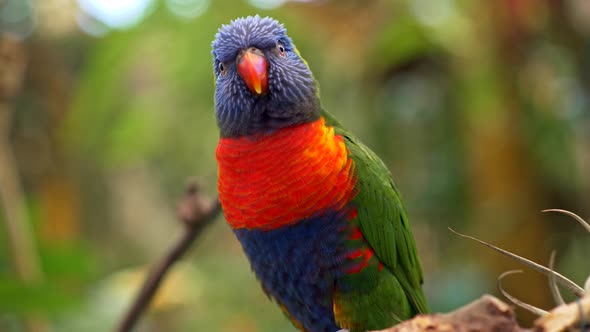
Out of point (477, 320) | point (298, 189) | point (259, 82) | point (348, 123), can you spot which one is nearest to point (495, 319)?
point (477, 320)

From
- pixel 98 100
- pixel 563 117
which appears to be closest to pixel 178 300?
pixel 98 100

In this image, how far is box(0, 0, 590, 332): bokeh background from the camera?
3.84 meters

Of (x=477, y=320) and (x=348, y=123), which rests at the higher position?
(x=477, y=320)

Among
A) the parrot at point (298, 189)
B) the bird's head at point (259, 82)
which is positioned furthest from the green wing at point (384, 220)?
the bird's head at point (259, 82)

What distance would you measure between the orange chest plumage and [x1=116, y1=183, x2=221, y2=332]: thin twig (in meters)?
0.26

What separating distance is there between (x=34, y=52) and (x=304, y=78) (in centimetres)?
347

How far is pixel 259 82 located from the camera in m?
1.67

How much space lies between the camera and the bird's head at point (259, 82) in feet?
5.54

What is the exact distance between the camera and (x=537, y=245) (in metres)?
3.82

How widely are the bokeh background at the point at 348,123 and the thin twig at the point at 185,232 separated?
1.19 metres

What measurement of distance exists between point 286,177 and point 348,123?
276cm

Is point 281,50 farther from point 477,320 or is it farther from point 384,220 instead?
point 477,320

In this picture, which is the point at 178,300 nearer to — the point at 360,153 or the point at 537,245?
the point at 537,245

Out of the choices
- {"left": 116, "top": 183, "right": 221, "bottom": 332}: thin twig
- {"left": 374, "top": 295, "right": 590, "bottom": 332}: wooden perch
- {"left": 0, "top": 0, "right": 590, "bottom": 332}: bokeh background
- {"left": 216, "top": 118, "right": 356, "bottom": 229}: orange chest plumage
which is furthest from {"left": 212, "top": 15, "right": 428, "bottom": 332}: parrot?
{"left": 0, "top": 0, "right": 590, "bottom": 332}: bokeh background
